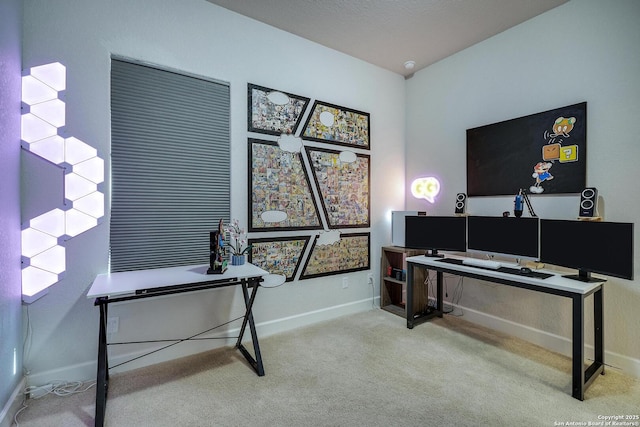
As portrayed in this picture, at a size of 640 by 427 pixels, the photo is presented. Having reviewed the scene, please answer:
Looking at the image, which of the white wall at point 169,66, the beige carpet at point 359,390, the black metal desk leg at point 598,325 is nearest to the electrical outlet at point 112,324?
the white wall at point 169,66

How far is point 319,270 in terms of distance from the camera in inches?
127

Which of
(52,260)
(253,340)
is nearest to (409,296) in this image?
(253,340)

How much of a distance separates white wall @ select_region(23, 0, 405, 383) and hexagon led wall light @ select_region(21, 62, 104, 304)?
57 millimetres

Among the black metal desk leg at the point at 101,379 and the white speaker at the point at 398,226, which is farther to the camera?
the white speaker at the point at 398,226

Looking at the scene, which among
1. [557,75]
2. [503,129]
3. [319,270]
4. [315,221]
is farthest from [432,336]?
[557,75]

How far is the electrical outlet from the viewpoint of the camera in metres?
2.23

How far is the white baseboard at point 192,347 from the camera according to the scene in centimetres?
207

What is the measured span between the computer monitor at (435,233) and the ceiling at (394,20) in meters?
1.83

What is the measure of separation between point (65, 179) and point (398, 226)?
3.06 m

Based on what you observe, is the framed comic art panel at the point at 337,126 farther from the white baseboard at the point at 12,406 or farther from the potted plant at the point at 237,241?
the white baseboard at the point at 12,406

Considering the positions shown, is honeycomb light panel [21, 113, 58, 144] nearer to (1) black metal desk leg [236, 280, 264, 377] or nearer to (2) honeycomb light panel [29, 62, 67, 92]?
(2) honeycomb light panel [29, 62, 67, 92]

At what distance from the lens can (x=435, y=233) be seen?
3180 millimetres

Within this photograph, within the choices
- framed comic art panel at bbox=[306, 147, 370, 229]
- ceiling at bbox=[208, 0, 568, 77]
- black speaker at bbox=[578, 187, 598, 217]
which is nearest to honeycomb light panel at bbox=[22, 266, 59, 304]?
framed comic art panel at bbox=[306, 147, 370, 229]

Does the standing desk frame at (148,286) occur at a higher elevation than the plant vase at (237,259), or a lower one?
lower
